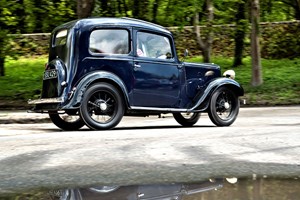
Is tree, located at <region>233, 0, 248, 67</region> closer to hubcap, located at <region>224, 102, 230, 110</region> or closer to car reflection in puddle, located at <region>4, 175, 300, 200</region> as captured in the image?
hubcap, located at <region>224, 102, 230, 110</region>

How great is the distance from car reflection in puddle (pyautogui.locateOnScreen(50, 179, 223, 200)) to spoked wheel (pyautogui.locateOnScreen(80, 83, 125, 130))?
550 cm

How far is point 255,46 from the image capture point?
22578mm

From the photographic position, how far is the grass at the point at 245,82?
2106 cm

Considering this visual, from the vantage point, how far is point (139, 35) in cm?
1142

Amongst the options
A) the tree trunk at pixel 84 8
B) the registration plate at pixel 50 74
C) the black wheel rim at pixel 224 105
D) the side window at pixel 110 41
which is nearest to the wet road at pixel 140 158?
the registration plate at pixel 50 74

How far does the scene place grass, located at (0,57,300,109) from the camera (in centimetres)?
2106

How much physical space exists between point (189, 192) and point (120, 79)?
621 centimetres

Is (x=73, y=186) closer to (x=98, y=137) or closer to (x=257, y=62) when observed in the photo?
(x=98, y=137)

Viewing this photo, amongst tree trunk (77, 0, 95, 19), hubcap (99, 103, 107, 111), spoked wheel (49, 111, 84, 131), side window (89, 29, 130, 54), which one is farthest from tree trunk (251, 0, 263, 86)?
hubcap (99, 103, 107, 111)

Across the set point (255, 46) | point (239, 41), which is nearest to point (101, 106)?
point (255, 46)

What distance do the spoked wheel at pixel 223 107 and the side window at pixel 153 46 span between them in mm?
1344

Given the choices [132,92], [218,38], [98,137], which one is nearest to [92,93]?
[132,92]

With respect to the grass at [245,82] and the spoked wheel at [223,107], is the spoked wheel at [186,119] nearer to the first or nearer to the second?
the spoked wheel at [223,107]

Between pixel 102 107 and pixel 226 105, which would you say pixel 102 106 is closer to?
pixel 102 107
